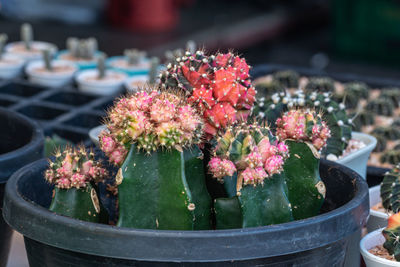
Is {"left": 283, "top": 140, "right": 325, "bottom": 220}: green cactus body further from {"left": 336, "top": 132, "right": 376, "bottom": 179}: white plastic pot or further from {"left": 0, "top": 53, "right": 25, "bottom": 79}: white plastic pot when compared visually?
{"left": 0, "top": 53, "right": 25, "bottom": 79}: white plastic pot

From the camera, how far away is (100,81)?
113 inches

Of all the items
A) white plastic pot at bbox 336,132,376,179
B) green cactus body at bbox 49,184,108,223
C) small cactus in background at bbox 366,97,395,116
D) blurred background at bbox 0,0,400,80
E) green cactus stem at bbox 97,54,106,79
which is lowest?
blurred background at bbox 0,0,400,80

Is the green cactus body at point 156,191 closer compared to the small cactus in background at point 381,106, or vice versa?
the green cactus body at point 156,191

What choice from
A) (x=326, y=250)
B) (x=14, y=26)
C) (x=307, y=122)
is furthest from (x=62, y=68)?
(x=14, y=26)

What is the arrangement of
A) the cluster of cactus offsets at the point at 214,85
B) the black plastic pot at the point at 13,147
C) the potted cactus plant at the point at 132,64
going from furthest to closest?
the potted cactus plant at the point at 132,64
the black plastic pot at the point at 13,147
the cluster of cactus offsets at the point at 214,85

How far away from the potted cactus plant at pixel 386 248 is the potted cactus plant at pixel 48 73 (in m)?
1.85

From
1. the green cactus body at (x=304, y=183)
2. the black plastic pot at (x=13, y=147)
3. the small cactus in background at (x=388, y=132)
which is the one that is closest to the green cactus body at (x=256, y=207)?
the green cactus body at (x=304, y=183)

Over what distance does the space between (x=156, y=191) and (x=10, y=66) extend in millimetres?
2110

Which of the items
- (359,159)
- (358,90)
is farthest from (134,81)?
(359,159)

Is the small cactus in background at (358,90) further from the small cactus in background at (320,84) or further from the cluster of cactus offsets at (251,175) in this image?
the cluster of cactus offsets at (251,175)

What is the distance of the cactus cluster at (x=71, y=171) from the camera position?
1.16 m

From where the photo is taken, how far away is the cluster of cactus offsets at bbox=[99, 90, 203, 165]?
41.8 inches

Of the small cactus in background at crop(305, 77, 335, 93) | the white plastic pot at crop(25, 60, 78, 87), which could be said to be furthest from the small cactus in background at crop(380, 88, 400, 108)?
the white plastic pot at crop(25, 60, 78, 87)

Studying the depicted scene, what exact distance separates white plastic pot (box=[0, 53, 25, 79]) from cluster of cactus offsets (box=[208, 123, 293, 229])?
2.06 meters
